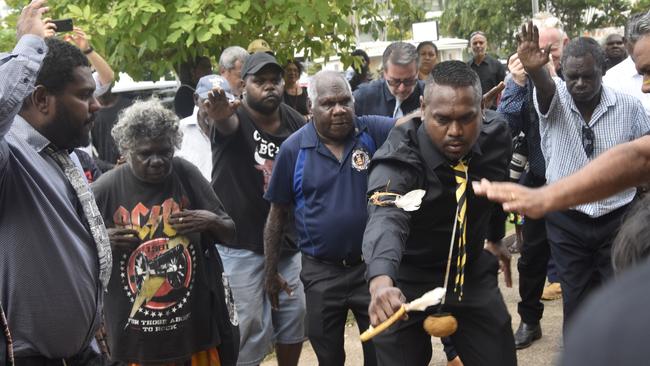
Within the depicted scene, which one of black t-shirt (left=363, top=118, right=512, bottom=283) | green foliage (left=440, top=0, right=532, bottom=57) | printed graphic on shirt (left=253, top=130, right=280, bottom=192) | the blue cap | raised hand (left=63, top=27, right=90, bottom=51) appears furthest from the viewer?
green foliage (left=440, top=0, right=532, bottom=57)

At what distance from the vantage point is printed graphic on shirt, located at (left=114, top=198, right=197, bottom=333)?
201 inches

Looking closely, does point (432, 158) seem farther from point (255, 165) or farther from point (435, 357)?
point (435, 357)

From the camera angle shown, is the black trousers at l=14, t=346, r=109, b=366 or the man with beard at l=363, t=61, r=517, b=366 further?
the man with beard at l=363, t=61, r=517, b=366

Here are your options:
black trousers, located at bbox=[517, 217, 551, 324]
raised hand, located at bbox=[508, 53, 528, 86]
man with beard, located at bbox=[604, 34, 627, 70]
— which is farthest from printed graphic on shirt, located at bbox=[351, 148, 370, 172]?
man with beard, located at bbox=[604, 34, 627, 70]

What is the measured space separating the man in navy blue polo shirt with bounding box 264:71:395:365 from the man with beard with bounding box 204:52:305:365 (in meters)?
0.48

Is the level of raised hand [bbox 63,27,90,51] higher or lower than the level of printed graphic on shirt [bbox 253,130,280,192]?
higher

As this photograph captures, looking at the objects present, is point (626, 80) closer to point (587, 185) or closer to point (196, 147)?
point (196, 147)

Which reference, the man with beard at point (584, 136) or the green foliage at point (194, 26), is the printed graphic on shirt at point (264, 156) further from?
the man with beard at point (584, 136)

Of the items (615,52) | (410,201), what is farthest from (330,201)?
(615,52)

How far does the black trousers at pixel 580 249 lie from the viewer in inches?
232

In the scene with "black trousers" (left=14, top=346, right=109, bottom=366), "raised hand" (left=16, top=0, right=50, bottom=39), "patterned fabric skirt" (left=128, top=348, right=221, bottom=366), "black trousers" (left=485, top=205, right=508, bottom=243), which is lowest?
"patterned fabric skirt" (left=128, top=348, right=221, bottom=366)

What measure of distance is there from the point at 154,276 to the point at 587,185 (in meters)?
2.89

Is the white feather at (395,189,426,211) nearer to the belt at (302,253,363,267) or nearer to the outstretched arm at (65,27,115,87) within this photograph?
the belt at (302,253,363,267)

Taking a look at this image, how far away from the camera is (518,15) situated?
31266mm
